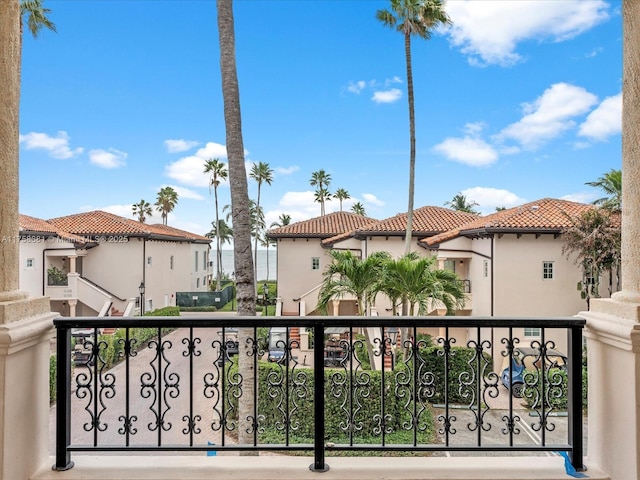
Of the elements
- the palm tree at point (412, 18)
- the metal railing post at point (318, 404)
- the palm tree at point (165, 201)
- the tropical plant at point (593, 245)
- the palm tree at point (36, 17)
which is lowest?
the metal railing post at point (318, 404)

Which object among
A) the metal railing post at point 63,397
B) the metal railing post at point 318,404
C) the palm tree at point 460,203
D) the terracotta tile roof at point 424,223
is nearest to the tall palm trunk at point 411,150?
the terracotta tile roof at point 424,223

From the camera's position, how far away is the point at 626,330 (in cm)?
209

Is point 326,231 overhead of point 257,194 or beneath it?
beneath

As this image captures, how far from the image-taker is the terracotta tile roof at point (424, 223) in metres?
19.2

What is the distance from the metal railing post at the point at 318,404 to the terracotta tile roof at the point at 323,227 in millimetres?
21086

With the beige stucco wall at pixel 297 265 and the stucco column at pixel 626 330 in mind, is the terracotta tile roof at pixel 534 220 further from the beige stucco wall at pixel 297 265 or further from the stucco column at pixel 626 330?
the stucco column at pixel 626 330

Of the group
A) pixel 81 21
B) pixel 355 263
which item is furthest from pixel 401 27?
pixel 81 21

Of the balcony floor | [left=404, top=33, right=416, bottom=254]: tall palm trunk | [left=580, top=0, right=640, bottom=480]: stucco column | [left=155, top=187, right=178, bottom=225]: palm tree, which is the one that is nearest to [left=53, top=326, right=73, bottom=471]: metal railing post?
the balcony floor

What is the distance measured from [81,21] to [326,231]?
632 inches

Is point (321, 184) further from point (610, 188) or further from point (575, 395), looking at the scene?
point (575, 395)

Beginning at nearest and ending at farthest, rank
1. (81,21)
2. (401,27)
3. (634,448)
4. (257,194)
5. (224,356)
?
1. (634,448)
2. (224,356)
3. (401,27)
4. (81,21)
5. (257,194)

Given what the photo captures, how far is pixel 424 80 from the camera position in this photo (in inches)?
1099

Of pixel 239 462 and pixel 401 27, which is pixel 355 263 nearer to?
pixel 239 462

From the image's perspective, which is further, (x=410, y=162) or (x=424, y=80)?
(x=424, y=80)
